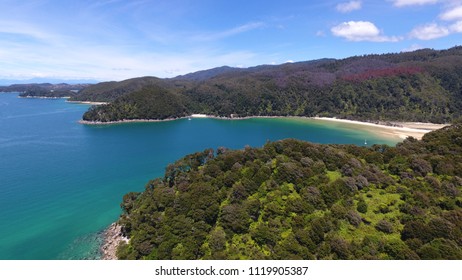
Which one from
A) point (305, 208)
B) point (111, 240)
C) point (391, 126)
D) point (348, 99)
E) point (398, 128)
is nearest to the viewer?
point (305, 208)

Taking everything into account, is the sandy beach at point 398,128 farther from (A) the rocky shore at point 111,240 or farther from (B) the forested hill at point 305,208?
(A) the rocky shore at point 111,240

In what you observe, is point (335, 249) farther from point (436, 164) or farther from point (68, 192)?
point (68, 192)

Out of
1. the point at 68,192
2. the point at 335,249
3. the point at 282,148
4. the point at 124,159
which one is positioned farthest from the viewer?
the point at 124,159

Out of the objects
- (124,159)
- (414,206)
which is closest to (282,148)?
(414,206)

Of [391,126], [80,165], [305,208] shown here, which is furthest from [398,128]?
[80,165]

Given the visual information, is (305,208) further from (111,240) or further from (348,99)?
(348,99)

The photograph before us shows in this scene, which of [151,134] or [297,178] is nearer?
[297,178]
